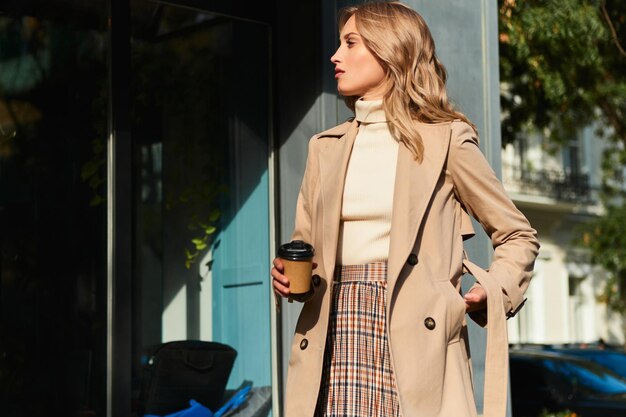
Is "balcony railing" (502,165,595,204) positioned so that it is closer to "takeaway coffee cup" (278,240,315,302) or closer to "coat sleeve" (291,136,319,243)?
"coat sleeve" (291,136,319,243)

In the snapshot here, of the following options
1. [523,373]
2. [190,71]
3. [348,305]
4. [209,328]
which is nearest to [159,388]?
[209,328]

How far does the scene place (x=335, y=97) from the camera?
6.47 m

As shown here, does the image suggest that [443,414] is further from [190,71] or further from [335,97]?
[190,71]

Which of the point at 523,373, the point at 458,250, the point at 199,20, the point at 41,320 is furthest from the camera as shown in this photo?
the point at 523,373

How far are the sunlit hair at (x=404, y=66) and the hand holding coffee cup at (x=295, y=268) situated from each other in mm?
498

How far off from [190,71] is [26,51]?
1035 millimetres

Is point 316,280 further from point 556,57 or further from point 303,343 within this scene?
point 556,57

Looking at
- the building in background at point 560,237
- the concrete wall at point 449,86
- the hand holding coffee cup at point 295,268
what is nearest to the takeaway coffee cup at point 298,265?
the hand holding coffee cup at point 295,268

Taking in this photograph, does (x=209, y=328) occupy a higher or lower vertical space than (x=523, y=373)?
higher

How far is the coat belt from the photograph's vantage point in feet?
11.1

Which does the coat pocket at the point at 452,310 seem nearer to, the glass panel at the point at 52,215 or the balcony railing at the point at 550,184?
the glass panel at the point at 52,215

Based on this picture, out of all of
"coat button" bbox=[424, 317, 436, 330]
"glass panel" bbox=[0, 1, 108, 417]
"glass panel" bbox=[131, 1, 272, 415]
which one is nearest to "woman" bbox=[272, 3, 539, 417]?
"coat button" bbox=[424, 317, 436, 330]

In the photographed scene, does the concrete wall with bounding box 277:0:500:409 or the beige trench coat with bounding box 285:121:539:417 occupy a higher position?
the concrete wall with bounding box 277:0:500:409

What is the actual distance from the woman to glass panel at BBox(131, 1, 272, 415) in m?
3.12
